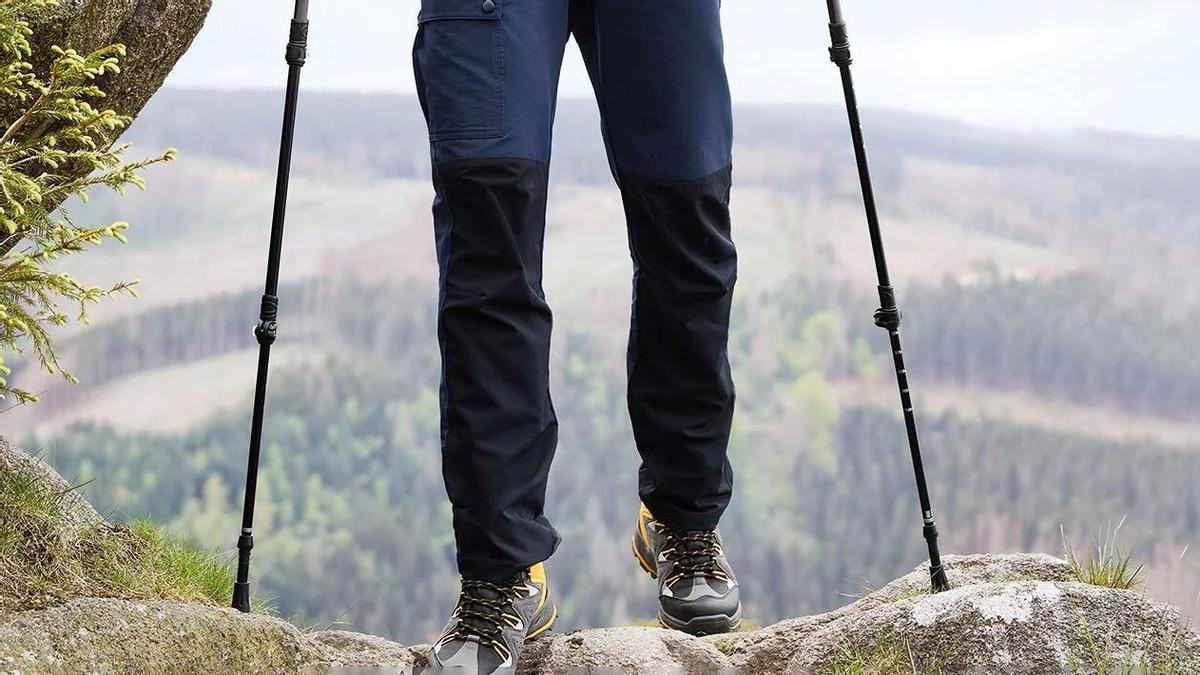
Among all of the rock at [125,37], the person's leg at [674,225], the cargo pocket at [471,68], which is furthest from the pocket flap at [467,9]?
the rock at [125,37]

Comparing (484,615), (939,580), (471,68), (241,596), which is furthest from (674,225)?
(241,596)

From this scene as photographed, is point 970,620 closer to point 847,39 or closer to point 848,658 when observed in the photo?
point 848,658

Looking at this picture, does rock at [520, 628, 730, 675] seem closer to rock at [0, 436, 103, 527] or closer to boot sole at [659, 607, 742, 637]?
boot sole at [659, 607, 742, 637]

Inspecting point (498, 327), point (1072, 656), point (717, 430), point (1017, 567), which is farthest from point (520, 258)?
point (1017, 567)

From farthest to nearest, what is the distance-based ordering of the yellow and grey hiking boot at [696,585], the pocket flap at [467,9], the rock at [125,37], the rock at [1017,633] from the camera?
the yellow and grey hiking boot at [696,585], the rock at [125,37], the rock at [1017,633], the pocket flap at [467,9]

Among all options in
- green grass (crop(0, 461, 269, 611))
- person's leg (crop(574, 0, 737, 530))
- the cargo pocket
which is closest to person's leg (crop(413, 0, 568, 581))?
the cargo pocket

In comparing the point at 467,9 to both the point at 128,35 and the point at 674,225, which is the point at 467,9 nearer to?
the point at 674,225

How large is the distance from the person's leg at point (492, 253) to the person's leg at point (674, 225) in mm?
183

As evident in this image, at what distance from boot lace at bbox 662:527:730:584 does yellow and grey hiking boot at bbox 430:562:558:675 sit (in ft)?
1.68

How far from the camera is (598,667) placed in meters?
2.65

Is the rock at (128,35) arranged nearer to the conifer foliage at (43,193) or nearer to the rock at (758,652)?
the conifer foliage at (43,193)

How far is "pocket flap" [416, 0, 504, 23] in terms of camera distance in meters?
2.38

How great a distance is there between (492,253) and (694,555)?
967mm

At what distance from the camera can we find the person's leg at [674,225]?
2615 millimetres
